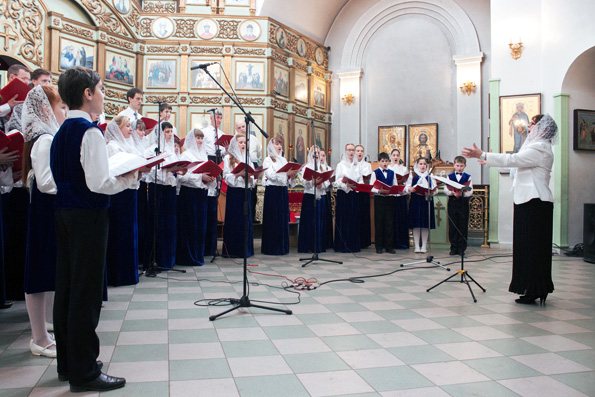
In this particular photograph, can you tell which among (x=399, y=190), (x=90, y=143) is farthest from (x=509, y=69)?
(x=90, y=143)

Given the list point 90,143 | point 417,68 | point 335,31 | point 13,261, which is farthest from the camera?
point 335,31

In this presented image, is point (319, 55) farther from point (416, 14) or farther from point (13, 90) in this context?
point (13, 90)

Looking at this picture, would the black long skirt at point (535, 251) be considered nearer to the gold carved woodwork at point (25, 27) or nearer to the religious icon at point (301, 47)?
the gold carved woodwork at point (25, 27)

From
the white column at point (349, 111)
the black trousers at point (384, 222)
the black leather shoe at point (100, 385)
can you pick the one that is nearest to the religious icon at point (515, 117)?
the black trousers at point (384, 222)

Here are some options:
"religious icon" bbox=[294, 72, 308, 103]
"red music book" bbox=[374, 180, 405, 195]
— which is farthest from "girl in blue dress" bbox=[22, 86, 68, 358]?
"religious icon" bbox=[294, 72, 308, 103]

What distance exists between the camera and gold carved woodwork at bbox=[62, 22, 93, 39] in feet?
35.5

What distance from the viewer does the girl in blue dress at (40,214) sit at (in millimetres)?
3076

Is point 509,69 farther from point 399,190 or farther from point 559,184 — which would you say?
point 399,190

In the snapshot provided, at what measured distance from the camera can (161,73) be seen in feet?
41.6

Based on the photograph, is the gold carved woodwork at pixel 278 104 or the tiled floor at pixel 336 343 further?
the gold carved woodwork at pixel 278 104

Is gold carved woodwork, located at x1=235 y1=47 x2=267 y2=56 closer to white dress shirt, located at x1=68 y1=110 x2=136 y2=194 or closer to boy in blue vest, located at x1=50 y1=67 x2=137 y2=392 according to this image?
boy in blue vest, located at x1=50 y1=67 x2=137 y2=392

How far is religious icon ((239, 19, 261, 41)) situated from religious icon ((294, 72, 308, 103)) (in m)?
1.71

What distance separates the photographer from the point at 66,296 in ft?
8.29

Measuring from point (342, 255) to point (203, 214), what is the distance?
2692mm
